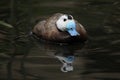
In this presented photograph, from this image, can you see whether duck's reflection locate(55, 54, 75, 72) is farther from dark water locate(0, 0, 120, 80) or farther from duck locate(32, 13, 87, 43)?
duck locate(32, 13, 87, 43)

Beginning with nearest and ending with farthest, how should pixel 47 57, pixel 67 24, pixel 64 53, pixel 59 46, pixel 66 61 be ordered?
pixel 66 61
pixel 47 57
pixel 64 53
pixel 59 46
pixel 67 24

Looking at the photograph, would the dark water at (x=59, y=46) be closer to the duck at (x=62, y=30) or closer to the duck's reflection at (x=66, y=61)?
the duck's reflection at (x=66, y=61)

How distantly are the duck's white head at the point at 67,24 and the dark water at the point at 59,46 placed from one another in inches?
10.0

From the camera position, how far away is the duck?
1013 centimetres

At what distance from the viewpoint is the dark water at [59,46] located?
8305 millimetres

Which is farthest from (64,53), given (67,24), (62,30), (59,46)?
(62,30)

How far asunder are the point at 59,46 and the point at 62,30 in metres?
0.44

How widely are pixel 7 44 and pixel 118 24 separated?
2.37 m

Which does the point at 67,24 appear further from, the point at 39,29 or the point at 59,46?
the point at 39,29

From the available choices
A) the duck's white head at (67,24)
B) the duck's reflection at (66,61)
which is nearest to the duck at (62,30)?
the duck's white head at (67,24)

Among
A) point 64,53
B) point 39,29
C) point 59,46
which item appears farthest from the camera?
point 39,29

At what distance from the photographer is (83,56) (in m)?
9.16

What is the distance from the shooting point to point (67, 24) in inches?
401

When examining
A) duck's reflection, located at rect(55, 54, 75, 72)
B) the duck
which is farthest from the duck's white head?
duck's reflection, located at rect(55, 54, 75, 72)
